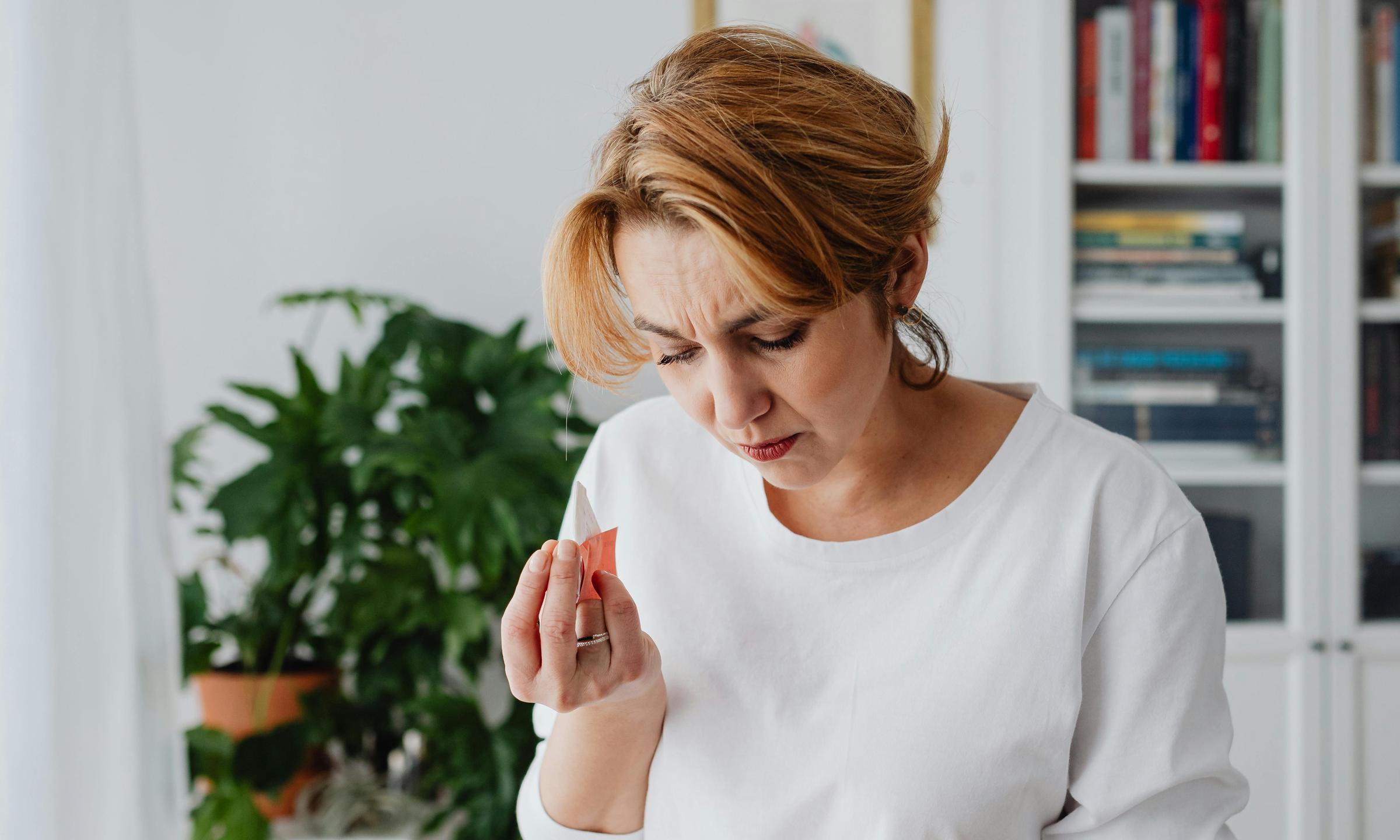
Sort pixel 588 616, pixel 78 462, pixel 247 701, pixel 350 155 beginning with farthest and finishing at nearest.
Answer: pixel 350 155, pixel 247 701, pixel 78 462, pixel 588 616

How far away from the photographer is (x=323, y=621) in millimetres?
1835

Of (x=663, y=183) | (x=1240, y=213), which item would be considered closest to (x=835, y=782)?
(x=663, y=183)

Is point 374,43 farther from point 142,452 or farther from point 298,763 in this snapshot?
point 298,763

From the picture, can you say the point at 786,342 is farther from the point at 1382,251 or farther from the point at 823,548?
the point at 1382,251

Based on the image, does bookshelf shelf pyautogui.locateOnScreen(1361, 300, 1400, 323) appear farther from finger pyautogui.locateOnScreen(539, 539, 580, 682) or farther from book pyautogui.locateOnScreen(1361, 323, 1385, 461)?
finger pyautogui.locateOnScreen(539, 539, 580, 682)

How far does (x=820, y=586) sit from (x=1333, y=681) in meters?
1.45

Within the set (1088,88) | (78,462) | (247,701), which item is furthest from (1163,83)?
(247,701)

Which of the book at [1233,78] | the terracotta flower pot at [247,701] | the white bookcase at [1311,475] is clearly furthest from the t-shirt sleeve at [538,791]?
the book at [1233,78]

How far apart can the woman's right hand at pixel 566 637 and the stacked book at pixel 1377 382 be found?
1675mm

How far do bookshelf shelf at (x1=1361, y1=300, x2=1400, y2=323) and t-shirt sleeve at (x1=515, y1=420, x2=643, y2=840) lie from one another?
158 centimetres

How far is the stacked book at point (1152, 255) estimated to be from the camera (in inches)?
77.3

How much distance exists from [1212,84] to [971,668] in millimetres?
1541

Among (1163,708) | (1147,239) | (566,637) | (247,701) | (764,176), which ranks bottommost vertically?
(247,701)

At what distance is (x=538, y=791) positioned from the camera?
1006 millimetres
